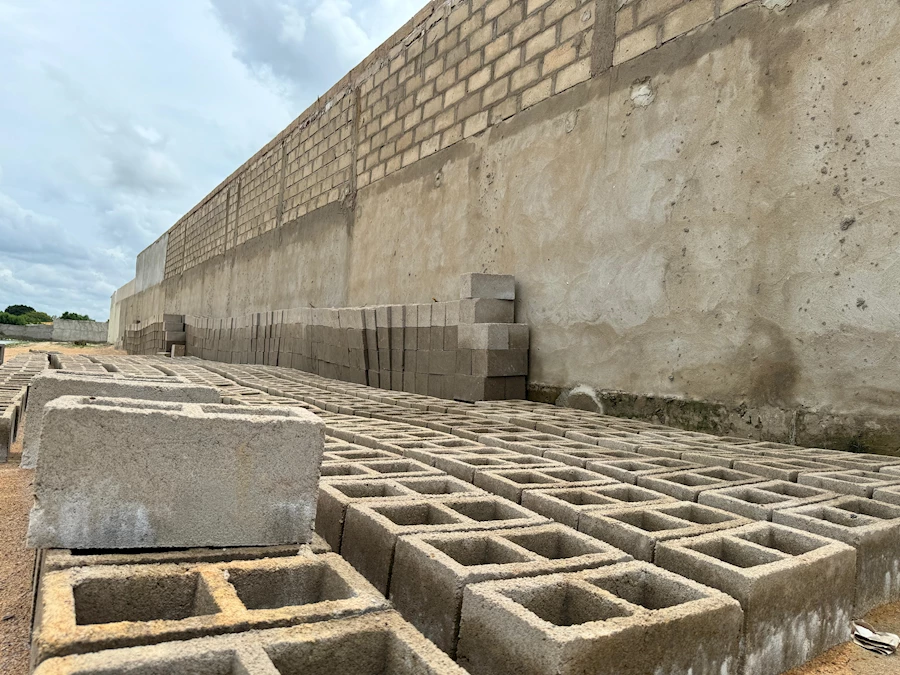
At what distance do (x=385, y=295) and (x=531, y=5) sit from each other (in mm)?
4344

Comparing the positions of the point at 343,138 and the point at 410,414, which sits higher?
the point at 343,138

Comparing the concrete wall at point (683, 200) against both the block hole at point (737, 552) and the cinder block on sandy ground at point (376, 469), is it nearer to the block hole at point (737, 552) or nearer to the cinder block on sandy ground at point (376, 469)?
the block hole at point (737, 552)

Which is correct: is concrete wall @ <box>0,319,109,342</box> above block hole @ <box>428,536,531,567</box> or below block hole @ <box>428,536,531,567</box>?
above

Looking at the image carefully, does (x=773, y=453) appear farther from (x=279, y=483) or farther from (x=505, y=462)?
(x=279, y=483)

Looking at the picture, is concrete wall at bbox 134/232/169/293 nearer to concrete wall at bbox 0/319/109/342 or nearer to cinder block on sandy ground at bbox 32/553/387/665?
concrete wall at bbox 0/319/109/342

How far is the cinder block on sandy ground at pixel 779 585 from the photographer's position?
157cm

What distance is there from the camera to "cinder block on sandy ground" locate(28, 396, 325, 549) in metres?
1.66

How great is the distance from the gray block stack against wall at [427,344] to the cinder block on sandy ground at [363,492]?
3.75 m

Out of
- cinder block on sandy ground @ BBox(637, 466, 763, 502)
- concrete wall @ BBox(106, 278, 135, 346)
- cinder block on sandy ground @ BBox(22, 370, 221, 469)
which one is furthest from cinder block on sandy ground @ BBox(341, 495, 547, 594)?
concrete wall @ BBox(106, 278, 135, 346)

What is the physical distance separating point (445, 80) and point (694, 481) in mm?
6856

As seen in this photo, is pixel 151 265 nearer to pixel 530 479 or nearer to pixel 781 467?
pixel 530 479

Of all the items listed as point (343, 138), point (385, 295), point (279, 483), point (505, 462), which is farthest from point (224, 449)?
point (343, 138)

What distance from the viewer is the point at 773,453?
12.2 ft

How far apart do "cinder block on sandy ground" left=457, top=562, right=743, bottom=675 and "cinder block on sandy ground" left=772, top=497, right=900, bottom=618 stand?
790 mm
